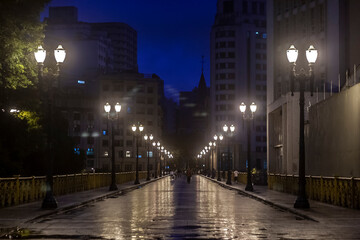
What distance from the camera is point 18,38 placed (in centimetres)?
2648

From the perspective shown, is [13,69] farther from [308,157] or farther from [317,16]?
[317,16]

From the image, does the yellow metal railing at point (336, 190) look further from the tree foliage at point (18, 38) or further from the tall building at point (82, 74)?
the tall building at point (82, 74)

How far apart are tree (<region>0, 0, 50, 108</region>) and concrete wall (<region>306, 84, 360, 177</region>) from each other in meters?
17.5

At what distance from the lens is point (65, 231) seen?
1342cm

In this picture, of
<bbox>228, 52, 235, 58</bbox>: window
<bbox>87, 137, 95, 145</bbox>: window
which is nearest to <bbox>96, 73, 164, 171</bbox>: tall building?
<bbox>87, 137, 95, 145</bbox>: window

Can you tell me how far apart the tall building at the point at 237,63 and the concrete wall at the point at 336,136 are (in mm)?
102028

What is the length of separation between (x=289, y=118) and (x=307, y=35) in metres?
13.9

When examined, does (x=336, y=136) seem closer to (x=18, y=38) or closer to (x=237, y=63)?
(x=18, y=38)

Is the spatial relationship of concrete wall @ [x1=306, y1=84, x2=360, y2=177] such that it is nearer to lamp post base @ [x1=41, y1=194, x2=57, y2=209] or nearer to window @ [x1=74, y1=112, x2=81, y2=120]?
lamp post base @ [x1=41, y1=194, x2=57, y2=209]

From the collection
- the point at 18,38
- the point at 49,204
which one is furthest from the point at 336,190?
the point at 18,38

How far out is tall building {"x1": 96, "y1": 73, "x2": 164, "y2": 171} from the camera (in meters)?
139

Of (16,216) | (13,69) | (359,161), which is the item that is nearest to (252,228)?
(16,216)

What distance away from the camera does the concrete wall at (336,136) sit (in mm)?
33188

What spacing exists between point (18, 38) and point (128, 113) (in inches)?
4652
